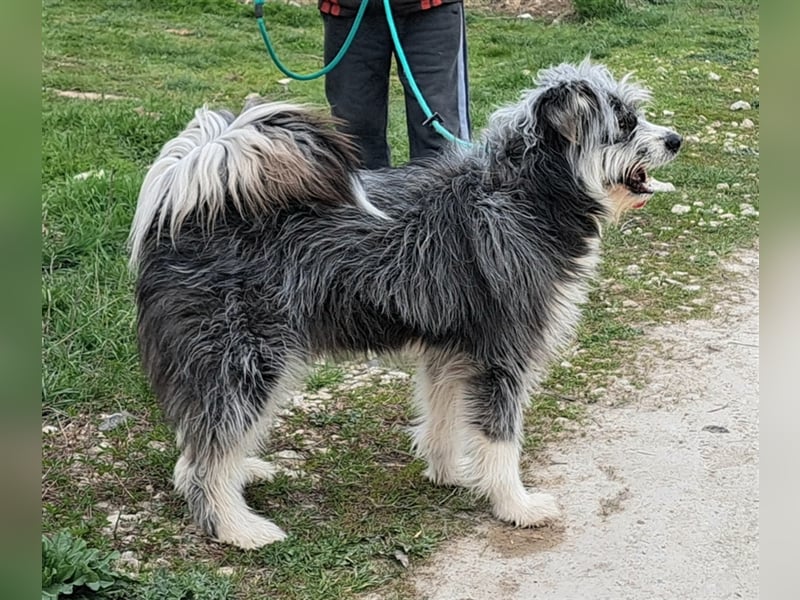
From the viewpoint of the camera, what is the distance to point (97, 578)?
2844 mm

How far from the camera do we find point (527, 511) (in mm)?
3516

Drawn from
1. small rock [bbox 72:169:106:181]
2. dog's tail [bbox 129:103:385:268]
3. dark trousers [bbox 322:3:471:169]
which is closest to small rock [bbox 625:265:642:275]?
dark trousers [bbox 322:3:471:169]

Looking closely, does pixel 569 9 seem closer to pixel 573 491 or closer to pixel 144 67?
pixel 144 67

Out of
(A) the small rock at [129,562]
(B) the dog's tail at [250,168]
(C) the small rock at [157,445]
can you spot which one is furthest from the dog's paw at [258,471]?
(B) the dog's tail at [250,168]

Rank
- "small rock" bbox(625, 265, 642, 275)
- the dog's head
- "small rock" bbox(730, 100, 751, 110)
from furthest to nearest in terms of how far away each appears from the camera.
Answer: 1. "small rock" bbox(730, 100, 751, 110)
2. "small rock" bbox(625, 265, 642, 275)
3. the dog's head

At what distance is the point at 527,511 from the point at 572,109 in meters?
1.48

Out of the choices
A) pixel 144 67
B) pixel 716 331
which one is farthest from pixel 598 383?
pixel 144 67

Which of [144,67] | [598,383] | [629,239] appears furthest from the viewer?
[144,67]

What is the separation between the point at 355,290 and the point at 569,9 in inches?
466

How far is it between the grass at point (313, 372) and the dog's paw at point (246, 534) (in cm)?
4

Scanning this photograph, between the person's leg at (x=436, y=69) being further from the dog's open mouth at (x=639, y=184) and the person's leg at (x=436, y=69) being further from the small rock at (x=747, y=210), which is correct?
the small rock at (x=747, y=210)

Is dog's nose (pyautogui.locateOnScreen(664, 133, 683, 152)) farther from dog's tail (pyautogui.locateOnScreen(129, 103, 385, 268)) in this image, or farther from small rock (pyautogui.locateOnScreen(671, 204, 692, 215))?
small rock (pyautogui.locateOnScreen(671, 204, 692, 215))

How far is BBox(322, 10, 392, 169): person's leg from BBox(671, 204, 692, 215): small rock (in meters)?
2.70

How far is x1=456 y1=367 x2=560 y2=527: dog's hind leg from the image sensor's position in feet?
11.5
